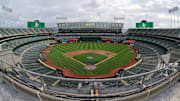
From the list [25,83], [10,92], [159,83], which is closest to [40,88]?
[25,83]

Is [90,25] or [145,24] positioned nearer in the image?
[145,24]

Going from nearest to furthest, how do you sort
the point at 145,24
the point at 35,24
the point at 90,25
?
the point at 145,24 → the point at 35,24 → the point at 90,25

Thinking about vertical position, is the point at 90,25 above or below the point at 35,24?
above

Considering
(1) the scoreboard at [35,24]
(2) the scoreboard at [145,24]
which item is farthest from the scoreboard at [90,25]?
(2) the scoreboard at [145,24]

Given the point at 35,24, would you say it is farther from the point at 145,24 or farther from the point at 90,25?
the point at 145,24

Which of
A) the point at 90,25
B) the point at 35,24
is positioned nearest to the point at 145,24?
the point at 90,25

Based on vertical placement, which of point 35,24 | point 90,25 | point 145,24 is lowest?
point 145,24

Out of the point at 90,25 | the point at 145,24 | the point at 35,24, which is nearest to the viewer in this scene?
the point at 145,24

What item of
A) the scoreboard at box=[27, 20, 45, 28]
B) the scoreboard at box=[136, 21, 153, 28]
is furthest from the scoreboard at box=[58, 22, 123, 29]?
the scoreboard at box=[136, 21, 153, 28]

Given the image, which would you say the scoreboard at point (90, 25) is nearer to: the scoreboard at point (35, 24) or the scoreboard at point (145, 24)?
the scoreboard at point (35, 24)

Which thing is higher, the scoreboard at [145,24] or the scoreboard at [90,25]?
the scoreboard at [90,25]

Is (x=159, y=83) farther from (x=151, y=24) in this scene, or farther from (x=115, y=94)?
(x=151, y=24)
